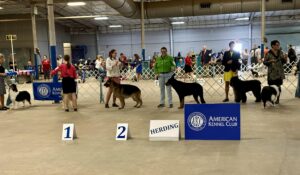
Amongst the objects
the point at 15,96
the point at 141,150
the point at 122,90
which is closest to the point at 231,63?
the point at 122,90

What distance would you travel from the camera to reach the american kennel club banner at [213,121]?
5.00m

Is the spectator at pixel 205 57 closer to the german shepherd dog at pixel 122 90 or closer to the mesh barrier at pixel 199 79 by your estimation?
the mesh barrier at pixel 199 79

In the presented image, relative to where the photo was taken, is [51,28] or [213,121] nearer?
[213,121]

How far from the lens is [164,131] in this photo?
5.22 meters

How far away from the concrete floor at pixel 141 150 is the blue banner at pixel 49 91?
2639mm

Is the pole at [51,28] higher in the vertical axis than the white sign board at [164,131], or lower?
higher

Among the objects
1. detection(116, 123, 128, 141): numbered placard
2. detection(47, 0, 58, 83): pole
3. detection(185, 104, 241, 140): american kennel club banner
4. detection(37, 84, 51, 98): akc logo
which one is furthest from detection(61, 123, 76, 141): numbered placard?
detection(37, 84, 51, 98): akc logo

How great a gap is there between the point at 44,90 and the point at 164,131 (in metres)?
5.91

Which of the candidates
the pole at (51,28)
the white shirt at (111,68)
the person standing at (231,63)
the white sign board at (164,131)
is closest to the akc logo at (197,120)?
the white sign board at (164,131)

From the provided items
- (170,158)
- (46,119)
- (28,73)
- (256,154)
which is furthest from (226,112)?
(28,73)

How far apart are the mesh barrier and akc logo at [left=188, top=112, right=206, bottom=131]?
5.12m

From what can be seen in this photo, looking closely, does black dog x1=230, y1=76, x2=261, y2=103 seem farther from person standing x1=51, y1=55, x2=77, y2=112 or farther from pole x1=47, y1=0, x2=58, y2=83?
pole x1=47, y1=0, x2=58, y2=83

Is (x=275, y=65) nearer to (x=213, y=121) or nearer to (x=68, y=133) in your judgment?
(x=213, y=121)

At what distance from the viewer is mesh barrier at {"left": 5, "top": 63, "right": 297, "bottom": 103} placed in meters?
11.2
